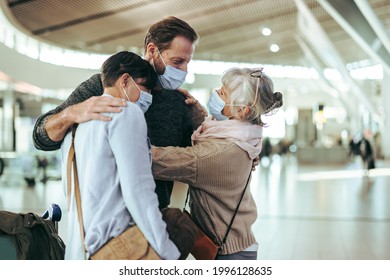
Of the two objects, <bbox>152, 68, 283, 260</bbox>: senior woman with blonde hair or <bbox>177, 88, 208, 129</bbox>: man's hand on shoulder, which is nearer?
<bbox>152, 68, 283, 260</bbox>: senior woman with blonde hair

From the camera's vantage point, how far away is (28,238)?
2.02 meters

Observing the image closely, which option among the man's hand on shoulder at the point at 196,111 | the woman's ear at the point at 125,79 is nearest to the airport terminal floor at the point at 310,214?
the man's hand on shoulder at the point at 196,111

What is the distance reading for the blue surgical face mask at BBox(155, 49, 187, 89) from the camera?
1998mm

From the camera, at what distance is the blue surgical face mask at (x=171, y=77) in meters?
2.00

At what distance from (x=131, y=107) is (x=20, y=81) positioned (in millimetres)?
1968

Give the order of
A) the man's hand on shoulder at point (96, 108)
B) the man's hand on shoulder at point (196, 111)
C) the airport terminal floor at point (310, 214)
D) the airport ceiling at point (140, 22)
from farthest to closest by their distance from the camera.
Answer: the airport terminal floor at point (310, 214)
the airport ceiling at point (140, 22)
the man's hand on shoulder at point (196, 111)
the man's hand on shoulder at point (96, 108)

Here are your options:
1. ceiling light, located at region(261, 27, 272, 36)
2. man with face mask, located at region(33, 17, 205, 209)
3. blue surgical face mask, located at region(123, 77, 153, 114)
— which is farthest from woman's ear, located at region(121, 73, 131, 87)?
ceiling light, located at region(261, 27, 272, 36)

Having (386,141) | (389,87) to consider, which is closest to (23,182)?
(386,141)

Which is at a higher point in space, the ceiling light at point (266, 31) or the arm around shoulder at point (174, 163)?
the ceiling light at point (266, 31)

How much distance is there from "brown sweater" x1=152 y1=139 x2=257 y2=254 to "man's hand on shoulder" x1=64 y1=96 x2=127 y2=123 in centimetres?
26

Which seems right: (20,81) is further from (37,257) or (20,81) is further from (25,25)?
(37,257)

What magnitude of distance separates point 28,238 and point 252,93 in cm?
91

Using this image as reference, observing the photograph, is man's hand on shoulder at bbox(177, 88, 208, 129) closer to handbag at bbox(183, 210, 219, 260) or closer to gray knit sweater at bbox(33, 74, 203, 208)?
gray knit sweater at bbox(33, 74, 203, 208)

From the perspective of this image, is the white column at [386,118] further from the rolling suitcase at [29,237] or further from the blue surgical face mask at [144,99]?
the blue surgical face mask at [144,99]
